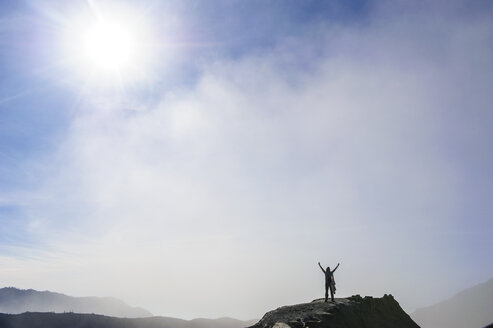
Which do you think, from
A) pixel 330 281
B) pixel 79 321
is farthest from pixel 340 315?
pixel 79 321

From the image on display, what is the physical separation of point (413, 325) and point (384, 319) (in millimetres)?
4506

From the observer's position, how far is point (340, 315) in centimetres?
1644

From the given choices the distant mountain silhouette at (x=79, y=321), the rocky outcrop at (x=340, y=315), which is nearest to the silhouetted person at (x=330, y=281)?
the rocky outcrop at (x=340, y=315)

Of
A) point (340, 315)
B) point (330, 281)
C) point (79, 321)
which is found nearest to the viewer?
point (340, 315)

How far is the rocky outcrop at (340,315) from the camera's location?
1518cm

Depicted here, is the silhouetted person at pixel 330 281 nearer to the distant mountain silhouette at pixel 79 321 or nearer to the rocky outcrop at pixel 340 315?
the rocky outcrop at pixel 340 315

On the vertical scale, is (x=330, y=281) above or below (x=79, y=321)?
above

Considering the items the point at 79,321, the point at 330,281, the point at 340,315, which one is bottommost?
the point at 79,321

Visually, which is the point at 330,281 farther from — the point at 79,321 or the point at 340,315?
the point at 79,321

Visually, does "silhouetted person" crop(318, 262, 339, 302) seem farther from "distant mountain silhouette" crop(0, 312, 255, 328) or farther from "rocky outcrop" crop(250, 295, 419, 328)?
"distant mountain silhouette" crop(0, 312, 255, 328)

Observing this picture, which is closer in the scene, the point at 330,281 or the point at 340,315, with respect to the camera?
the point at 340,315

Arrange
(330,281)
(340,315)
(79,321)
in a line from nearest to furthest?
(340,315), (330,281), (79,321)

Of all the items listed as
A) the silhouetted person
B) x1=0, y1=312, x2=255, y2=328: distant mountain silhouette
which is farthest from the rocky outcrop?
x1=0, y1=312, x2=255, y2=328: distant mountain silhouette

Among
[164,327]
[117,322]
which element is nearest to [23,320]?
[117,322]
